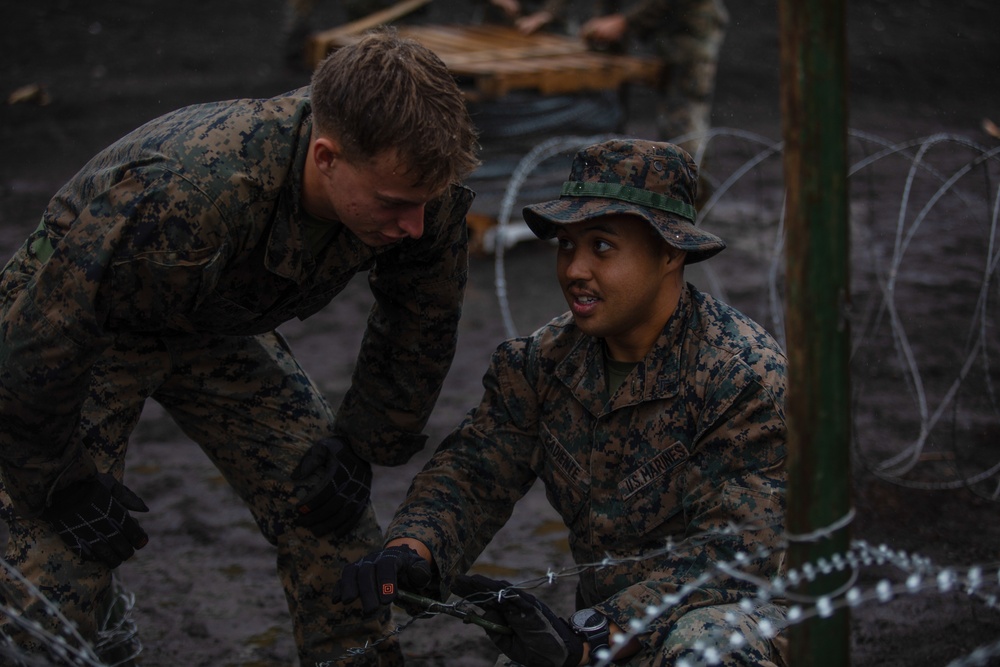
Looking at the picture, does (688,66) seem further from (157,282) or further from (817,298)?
(817,298)

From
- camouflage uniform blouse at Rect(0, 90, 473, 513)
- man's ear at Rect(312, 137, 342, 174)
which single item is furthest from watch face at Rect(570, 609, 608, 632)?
man's ear at Rect(312, 137, 342, 174)

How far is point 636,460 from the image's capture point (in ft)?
9.37

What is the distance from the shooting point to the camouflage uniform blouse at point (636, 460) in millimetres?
2654

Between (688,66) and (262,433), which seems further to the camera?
(688,66)

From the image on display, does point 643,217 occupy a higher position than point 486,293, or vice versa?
point 643,217

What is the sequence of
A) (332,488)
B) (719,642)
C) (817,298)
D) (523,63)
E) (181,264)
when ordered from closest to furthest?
(817,298)
(719,642)
(181,264)
(332,488)
(523,63)

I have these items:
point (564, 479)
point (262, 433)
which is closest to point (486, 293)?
point (262, 433)

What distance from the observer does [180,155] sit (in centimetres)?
267

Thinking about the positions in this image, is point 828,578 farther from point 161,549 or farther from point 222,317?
point 161,549

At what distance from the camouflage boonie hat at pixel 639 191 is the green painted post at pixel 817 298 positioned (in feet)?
3.29

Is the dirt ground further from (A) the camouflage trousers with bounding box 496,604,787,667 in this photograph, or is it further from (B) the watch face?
(B) the watch face

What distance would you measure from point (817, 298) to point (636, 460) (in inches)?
47.2

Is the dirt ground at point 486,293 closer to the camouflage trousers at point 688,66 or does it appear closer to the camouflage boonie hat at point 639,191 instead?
the camouflage trousers at point 688,66

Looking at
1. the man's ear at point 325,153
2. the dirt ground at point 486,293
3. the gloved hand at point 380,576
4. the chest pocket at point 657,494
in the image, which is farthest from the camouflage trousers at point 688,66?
the gloved hand at point 380,576
